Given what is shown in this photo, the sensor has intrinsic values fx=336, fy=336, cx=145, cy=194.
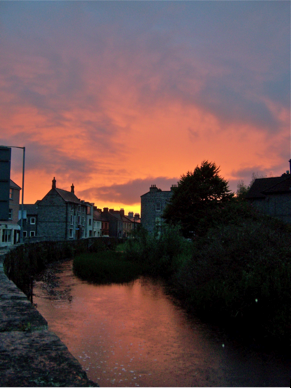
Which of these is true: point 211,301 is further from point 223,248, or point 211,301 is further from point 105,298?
point 105,298

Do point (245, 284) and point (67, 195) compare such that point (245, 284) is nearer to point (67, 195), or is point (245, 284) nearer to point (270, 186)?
point (270, 186)

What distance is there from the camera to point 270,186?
44188 mm

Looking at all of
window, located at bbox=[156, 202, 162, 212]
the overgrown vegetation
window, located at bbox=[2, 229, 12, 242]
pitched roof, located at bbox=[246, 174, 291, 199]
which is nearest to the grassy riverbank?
the overgrown vegetation

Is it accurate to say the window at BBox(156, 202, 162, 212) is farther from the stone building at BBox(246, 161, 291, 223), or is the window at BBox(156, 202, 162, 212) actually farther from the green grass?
the green grass

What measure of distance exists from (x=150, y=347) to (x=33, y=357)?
5381 mm

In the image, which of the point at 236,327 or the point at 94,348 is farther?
the point at 236,327

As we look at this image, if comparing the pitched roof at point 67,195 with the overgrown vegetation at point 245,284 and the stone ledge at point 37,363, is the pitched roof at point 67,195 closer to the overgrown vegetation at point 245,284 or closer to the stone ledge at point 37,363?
the overgrown vegetation at point 245,284

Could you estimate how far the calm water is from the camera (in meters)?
6.75

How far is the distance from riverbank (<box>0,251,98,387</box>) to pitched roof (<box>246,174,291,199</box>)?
39235mm

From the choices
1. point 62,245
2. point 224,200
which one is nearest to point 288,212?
point 224,200

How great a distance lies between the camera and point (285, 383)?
6.59m

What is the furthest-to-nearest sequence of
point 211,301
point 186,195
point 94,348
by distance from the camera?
point 186,195 → point 211,301 → point 94,348

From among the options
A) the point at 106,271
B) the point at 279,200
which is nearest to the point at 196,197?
the point at 279,200

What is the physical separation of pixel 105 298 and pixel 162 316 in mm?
3911
